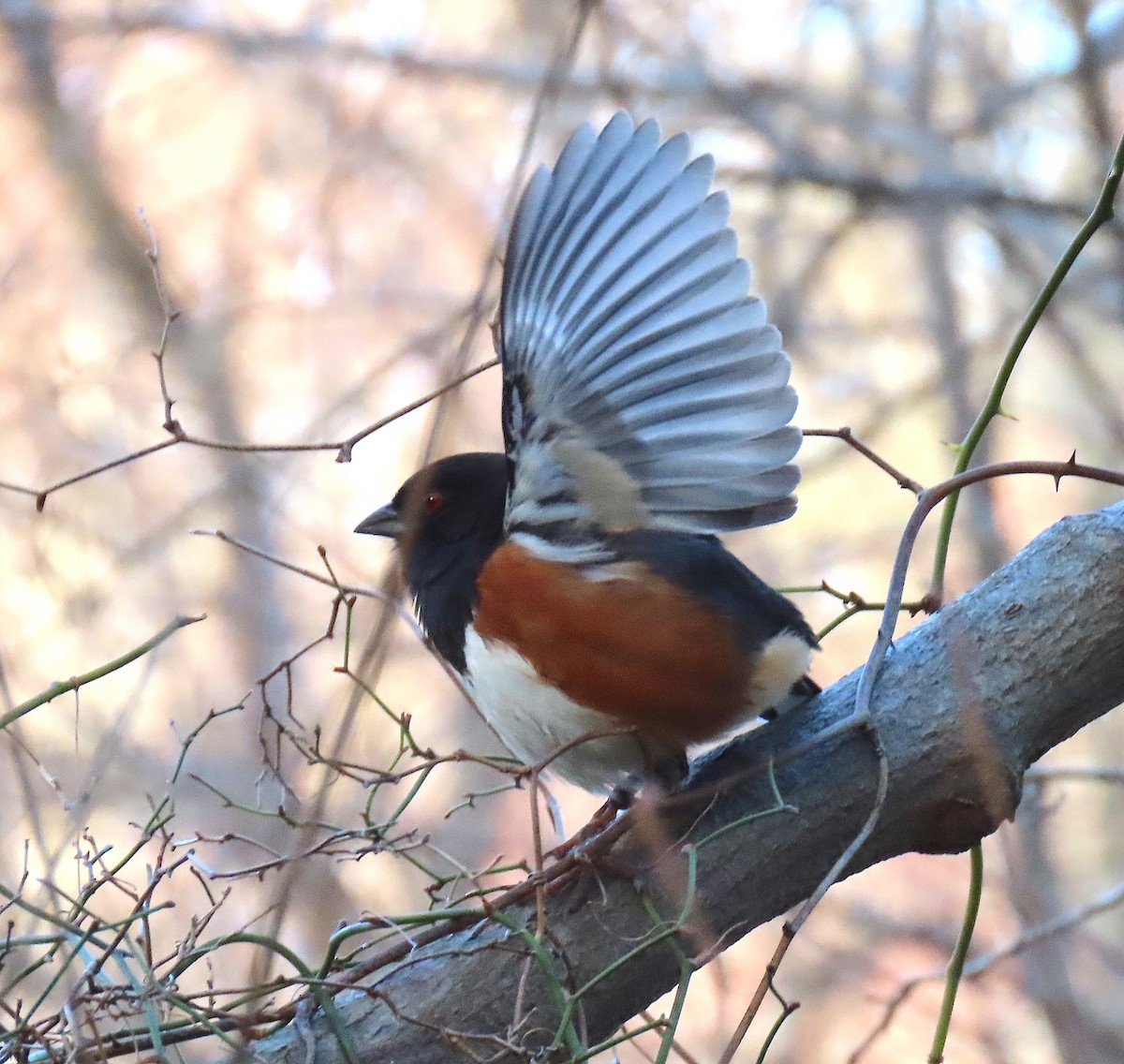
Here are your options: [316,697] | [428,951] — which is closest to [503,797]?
[316,697]

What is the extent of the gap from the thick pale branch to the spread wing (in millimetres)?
262

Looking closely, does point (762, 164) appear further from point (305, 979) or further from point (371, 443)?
point (305, 979)

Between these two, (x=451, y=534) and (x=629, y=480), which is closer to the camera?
(x=629, y=480)

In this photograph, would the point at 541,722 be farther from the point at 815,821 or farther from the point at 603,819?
Result: the point at 815,821

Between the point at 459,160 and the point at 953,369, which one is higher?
the point at 459,160

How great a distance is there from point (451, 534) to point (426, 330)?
56.0 inches

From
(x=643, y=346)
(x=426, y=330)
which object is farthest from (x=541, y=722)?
(x=426, y=330)

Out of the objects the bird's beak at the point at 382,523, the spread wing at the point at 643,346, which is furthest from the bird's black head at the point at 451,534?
the spread wing at the point at 643,346

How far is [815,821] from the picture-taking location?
128 centimetres

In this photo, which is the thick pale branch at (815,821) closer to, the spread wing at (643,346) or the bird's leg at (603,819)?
the bird's leg at (603,819)

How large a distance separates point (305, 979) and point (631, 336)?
72 centimetres

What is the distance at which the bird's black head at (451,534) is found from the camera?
63.6 inches

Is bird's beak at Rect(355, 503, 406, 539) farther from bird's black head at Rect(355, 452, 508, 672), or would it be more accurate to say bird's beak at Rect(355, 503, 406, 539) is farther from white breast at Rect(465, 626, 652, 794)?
white breast at Rect(465, 626, 652, 794)

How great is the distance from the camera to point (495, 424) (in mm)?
4910
